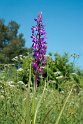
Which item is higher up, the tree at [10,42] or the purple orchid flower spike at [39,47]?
the tree at [10,42]

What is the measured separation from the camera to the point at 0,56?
41.7 m

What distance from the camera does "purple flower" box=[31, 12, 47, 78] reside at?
3576mm

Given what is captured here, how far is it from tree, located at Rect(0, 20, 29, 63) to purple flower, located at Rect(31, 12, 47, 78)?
125 feet

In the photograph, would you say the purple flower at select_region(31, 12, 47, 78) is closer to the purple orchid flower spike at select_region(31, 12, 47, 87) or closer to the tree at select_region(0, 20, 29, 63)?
the purple orchid flower spike at select_region(31, 12, 47, 87)

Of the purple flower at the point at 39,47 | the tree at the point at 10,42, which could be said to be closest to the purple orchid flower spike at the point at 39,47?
the purple flower at the point at 39,47

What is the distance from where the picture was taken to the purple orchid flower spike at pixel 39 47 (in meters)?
3.57

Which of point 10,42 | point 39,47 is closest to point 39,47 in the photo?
point 39,47

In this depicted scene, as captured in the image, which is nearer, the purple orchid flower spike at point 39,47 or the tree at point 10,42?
the purple orchid flower spike at point 39,47

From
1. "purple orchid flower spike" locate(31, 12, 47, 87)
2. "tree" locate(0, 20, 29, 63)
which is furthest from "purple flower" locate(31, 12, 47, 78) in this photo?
"tree" locate(0, 20, 29, 63)

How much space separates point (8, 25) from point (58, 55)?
32.8 metres

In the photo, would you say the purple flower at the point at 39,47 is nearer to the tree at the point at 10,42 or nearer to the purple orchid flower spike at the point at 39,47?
the purple orchid flower spike at the point at 39,47

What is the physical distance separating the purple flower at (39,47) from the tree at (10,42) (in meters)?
38.2

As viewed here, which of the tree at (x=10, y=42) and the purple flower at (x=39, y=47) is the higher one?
the tree at (x=10, y=42)

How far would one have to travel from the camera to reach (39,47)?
3768 millimetres
